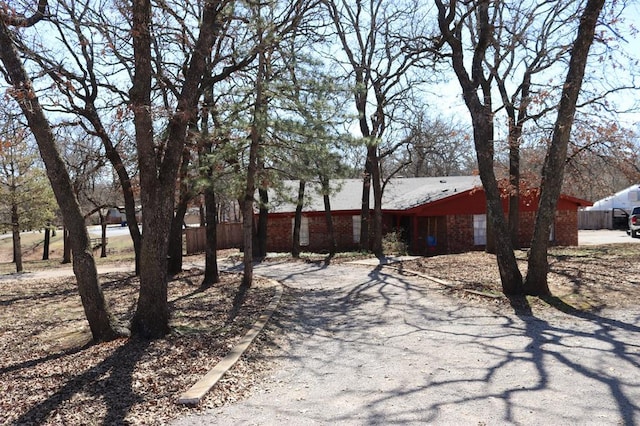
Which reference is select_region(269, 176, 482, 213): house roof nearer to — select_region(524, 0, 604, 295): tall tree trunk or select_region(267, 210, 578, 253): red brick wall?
select_region(267, 210, 578, 253): red brick wall

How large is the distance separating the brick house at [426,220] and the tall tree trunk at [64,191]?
15.0 metres

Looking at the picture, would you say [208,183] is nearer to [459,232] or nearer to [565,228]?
[459,232]

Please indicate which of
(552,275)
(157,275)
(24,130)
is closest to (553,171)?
(552,275)

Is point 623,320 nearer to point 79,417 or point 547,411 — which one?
point 547,411

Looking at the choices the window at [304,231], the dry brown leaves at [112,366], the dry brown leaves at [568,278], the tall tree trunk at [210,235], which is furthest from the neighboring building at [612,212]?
the dry brown leaves at [112,366]

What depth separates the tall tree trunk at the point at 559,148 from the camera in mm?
9336

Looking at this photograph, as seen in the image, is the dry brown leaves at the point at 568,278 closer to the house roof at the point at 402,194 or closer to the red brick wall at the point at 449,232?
the red brick wall at the point at 449,232

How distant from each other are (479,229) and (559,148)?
15.9 m

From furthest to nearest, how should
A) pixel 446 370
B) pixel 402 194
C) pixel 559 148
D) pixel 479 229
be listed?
1. pixel 402 194
2. pixel 479 229
3. pixel 559 148
4. pixel 446 370

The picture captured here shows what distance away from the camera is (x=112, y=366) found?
582cm

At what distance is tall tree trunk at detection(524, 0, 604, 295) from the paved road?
4.81 ft

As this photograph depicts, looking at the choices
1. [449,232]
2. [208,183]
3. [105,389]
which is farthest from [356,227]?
[105,389]

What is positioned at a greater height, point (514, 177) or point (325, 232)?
point (514, 177)

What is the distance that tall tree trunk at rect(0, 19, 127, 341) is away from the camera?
641 cm
